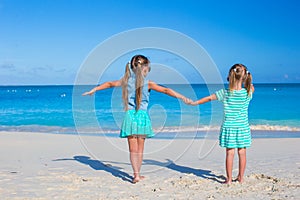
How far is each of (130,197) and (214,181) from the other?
4.66 ft

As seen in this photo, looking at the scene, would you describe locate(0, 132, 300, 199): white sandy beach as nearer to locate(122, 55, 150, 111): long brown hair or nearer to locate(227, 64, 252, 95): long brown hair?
locate(122, 55, 150, 111): long brown hair

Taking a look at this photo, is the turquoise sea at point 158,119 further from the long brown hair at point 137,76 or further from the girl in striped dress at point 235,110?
the girl in striped dress at point 235,110

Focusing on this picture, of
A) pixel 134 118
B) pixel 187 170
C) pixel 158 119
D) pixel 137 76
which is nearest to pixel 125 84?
pixel 137 76

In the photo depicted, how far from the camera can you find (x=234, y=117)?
5.22 m

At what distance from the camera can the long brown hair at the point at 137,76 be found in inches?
208

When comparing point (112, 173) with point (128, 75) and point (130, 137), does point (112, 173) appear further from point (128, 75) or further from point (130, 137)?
point (128, 75)

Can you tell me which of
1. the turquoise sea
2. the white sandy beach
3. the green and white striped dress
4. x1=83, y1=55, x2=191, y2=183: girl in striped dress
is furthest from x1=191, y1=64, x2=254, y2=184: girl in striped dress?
the turquoise sea

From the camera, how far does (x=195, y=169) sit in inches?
257

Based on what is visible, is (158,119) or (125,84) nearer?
(125,84)

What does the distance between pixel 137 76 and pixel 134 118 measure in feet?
1.89

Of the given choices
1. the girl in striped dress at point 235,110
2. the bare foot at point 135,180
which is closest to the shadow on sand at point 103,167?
the bare foot at point 135,180

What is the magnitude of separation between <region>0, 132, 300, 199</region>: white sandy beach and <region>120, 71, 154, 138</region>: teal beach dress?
736 mm

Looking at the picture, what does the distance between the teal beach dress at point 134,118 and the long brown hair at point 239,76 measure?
1.15 metres

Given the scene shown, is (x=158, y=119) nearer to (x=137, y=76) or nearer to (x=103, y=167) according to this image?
(x=103, y=167)
